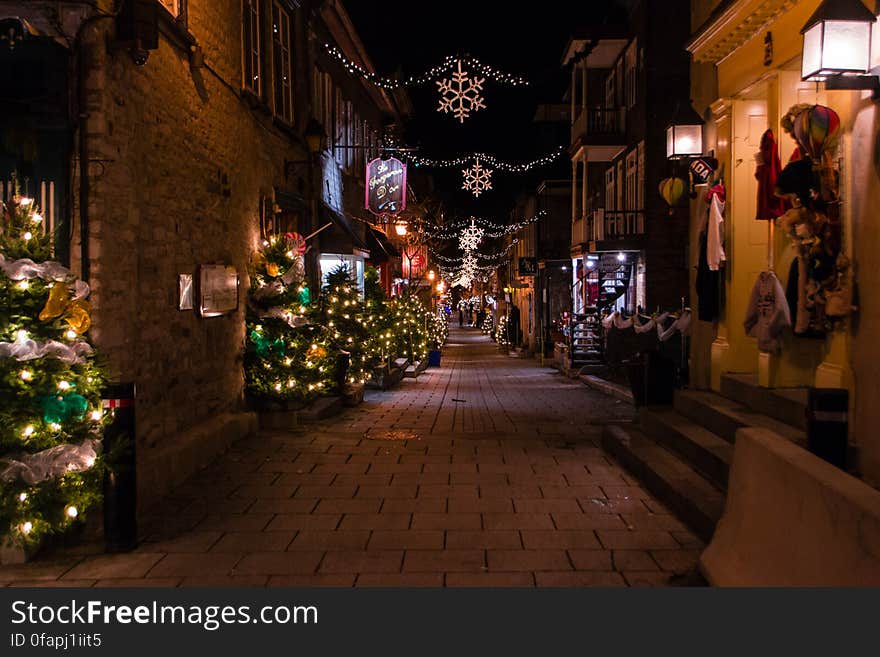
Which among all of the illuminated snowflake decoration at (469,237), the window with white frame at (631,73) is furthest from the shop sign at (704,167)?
the illuminated snowflake decoration at (469,237)

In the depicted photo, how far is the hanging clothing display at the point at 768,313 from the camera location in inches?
323

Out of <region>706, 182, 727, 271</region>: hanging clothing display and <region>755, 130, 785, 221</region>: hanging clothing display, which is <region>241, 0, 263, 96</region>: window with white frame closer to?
<region>706, 182, 727, 271</region>: hanging clothing display

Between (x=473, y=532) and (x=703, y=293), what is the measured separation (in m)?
5.32

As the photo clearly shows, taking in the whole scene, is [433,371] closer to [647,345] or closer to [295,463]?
[647,345]

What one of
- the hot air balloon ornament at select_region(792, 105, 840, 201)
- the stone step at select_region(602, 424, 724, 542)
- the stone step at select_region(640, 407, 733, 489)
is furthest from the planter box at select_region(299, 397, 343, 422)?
the hot air balloon ornament at select_region(792, 105, 840, 201)

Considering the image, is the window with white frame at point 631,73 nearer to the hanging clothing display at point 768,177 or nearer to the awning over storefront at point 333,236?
the awning over storefront at point 333,236

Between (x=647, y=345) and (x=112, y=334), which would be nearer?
(x=112, y=334)

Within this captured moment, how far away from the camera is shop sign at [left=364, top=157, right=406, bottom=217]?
1967 centimetres

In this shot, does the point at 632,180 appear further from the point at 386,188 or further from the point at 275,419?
the point at 275,419

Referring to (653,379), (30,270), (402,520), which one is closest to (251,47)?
(30,270)

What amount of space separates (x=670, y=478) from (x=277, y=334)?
6337 millimetres

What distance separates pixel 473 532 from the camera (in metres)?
6.65

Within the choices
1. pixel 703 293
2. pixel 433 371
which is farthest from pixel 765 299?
pixel 433 371

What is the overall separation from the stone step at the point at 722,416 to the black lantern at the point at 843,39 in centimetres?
303
